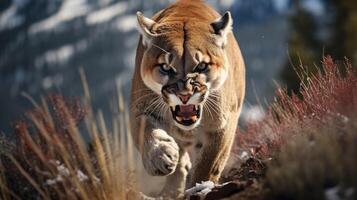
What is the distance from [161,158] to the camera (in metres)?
5.97

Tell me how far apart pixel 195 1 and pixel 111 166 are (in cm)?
288

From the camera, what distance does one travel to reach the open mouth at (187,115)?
650 centimetres

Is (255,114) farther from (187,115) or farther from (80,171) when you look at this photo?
(80,171)

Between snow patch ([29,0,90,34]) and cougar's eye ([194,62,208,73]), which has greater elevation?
cougar's eye ([194,62,208,73])

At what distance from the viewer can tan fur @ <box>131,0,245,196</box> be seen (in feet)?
21.2

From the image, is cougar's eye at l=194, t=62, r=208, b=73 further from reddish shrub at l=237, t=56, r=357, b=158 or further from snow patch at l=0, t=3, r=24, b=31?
snow patch at l=0, t=3, r=24, b=31

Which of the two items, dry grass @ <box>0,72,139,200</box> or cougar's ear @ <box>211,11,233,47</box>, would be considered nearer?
dry grass @ <box>0,72,139,200</box>

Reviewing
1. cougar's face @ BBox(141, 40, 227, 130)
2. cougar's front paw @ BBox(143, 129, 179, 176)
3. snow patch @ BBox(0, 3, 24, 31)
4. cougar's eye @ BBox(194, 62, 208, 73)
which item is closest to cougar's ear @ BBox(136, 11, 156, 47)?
cougar's face @ BBox(141, 40, 227, 130)

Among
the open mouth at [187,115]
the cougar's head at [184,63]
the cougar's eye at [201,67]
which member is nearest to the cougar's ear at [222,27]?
the cougar's head at [184,63]

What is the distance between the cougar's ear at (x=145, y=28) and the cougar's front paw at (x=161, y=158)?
3.70 feet

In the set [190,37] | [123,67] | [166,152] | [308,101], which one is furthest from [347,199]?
[123,67]

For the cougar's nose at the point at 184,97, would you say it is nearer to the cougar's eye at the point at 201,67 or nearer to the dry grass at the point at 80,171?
the cougar's eye at the point at 201,67

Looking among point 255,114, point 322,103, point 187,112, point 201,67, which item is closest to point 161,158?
point 187,112

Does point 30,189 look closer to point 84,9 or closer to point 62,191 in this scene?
point 62,191
